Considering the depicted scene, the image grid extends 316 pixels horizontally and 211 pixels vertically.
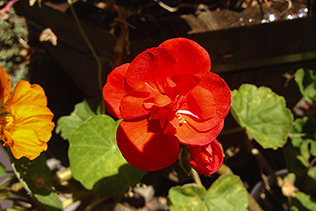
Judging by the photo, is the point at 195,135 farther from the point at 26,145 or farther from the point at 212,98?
the point at 26,145

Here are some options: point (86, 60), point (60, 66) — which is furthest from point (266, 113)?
point (60, 66)

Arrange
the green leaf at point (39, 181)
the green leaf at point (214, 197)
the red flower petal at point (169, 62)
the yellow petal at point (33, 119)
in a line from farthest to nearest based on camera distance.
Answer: the green leaf at point (214, 197)
the green leaf at point (39, 181)
the yellow petal at point (33, 119)
the red flower petal at point (169, 62)

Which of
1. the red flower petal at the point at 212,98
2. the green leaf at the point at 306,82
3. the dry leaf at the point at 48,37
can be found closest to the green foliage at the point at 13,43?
the dry leaf at the point at 48,37

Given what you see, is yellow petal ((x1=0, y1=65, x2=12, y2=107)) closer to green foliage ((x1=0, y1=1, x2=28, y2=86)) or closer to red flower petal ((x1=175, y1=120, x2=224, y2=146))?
red flower petal ((x1=175, y1=120, x2=224, y2=146))

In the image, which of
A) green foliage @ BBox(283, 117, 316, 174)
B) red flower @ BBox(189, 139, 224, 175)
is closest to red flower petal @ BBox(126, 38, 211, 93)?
red flower @ BBox(189, 139, 224, 175)

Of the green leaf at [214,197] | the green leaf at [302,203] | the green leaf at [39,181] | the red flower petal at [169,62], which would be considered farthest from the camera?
the green leaf at [302,203]

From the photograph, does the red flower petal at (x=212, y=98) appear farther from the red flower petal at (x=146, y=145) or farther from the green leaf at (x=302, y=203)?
the green leaf at (x=302, y=203)
